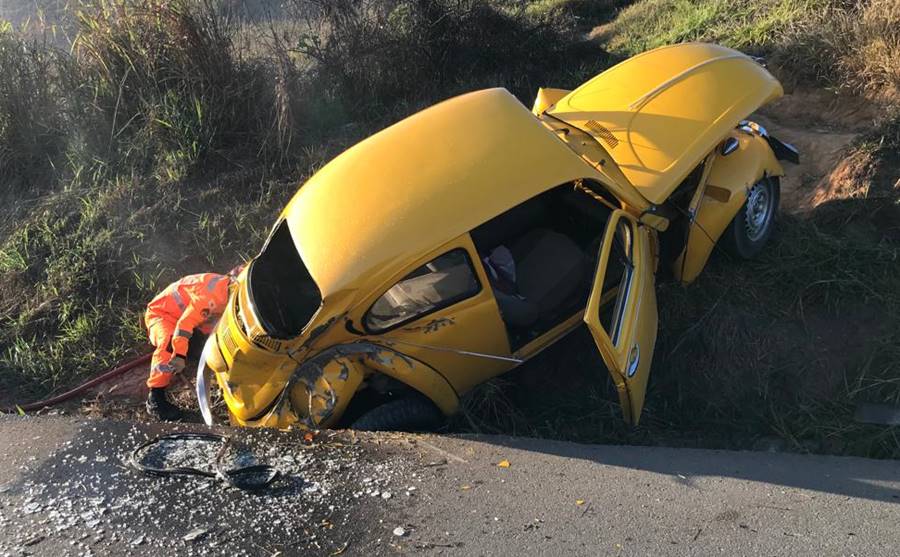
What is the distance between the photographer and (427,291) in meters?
4.21

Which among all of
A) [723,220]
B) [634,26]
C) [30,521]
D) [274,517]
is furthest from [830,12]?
[30,521]

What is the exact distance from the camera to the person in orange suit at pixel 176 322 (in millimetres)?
5281

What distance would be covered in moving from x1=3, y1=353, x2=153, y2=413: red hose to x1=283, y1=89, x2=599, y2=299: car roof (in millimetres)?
2156

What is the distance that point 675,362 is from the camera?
507cm

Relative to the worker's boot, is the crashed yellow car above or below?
above

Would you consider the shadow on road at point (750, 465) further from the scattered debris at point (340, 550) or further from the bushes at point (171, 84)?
the bushes at point (171, 84)

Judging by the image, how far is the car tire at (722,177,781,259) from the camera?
203 inches

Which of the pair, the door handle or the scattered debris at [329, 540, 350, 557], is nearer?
the scattered debris at [329, 540, 350, 557]

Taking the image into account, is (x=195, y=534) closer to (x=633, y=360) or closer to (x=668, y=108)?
(x=633, y=360)

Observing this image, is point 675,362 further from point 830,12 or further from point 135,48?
point 135,48

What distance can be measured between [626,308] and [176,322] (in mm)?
3479

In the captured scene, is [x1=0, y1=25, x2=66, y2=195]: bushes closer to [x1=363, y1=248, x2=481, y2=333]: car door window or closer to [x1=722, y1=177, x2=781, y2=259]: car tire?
[x1=363, y1=248, x2=481, y2=333]: car door window

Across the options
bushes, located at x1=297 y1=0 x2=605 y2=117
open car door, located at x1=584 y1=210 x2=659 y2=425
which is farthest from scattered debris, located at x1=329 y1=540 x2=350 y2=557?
bushes, located at x1=297 y1=0 x2=605 y2=117

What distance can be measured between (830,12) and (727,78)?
2689 millimetres
